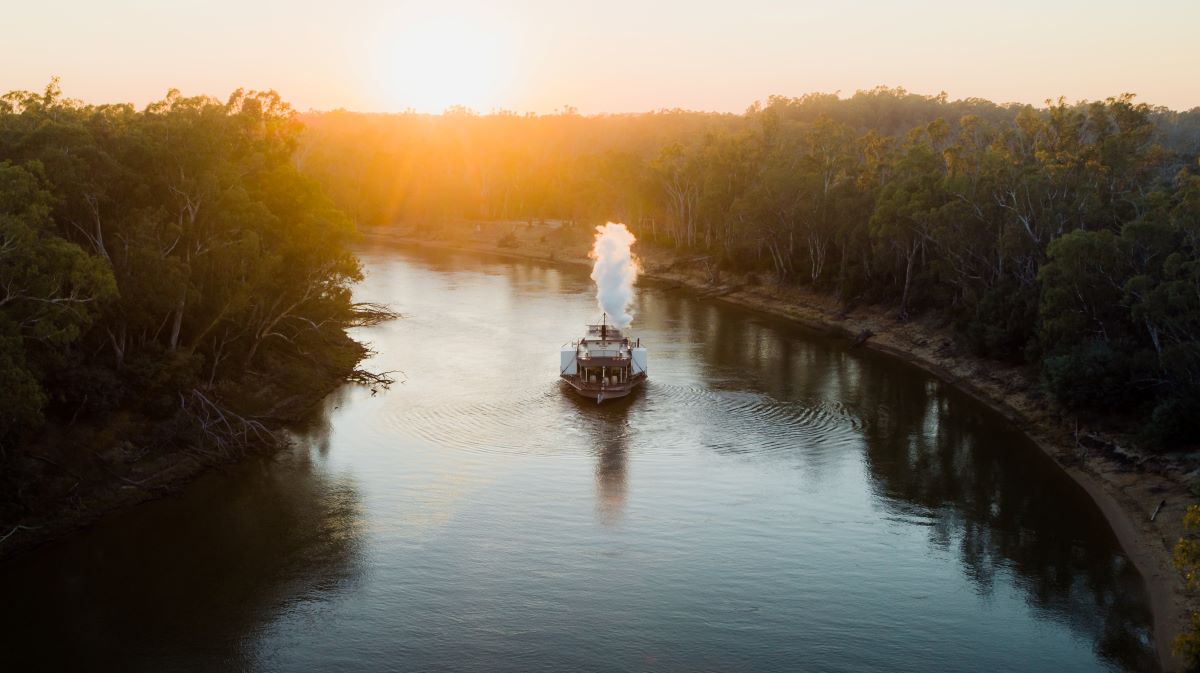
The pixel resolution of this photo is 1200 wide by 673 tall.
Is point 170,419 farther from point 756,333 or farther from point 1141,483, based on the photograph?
point 756,333

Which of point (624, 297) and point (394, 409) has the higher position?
point (624, 297)

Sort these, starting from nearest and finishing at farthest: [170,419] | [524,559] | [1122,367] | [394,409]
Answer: [524,559]
[170,419]
[1122,367]
[394,409]

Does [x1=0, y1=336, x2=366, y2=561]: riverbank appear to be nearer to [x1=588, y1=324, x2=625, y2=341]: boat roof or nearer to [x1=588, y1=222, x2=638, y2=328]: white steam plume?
[x1=588, y1=324, x2=625, y2=341]: boat roof

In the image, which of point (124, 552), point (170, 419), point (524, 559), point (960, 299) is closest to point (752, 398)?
point (960, 299)

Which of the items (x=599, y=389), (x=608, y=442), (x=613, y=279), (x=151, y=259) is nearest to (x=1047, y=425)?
(x=608, y=442)

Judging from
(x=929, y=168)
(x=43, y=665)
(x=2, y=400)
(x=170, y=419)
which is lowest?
(x=43, y=665)

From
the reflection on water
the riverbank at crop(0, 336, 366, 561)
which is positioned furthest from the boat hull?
the riverbank at crop(0, 336, 366, 561)
